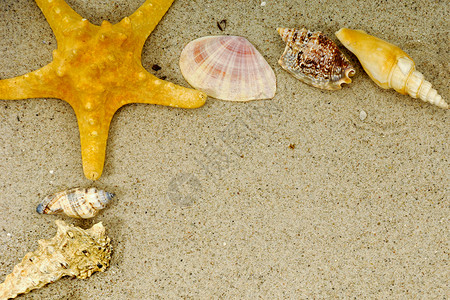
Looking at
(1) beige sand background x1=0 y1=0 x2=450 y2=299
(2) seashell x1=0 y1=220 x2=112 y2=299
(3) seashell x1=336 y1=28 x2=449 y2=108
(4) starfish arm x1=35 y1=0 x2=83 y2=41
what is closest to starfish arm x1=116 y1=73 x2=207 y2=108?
(1) beige sand background x1=0 y1=0 x2=450 y2=299

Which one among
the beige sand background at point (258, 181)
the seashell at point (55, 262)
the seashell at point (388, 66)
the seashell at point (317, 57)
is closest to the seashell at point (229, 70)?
the beige sand background at point (258, 181)

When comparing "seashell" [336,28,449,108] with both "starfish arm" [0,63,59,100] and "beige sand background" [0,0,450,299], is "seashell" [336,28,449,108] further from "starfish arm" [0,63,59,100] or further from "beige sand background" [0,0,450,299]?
"starfish arm" [0,63,59,100]

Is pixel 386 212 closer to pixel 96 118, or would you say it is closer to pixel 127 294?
pixel 127 294

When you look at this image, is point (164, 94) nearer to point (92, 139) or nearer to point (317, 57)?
point (92, 139)

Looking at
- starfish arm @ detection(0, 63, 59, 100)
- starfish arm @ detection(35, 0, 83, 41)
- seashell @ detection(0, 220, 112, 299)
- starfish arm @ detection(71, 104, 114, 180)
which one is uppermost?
starfish arm @ detection(35, 0, 83, 41)

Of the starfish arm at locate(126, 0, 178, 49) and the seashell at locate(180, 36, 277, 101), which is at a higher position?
the starfish arm at locate(126, 0, 178, 49)

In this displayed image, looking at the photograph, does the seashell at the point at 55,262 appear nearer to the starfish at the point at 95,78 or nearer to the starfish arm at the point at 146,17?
the starfish at the point at 95,78
